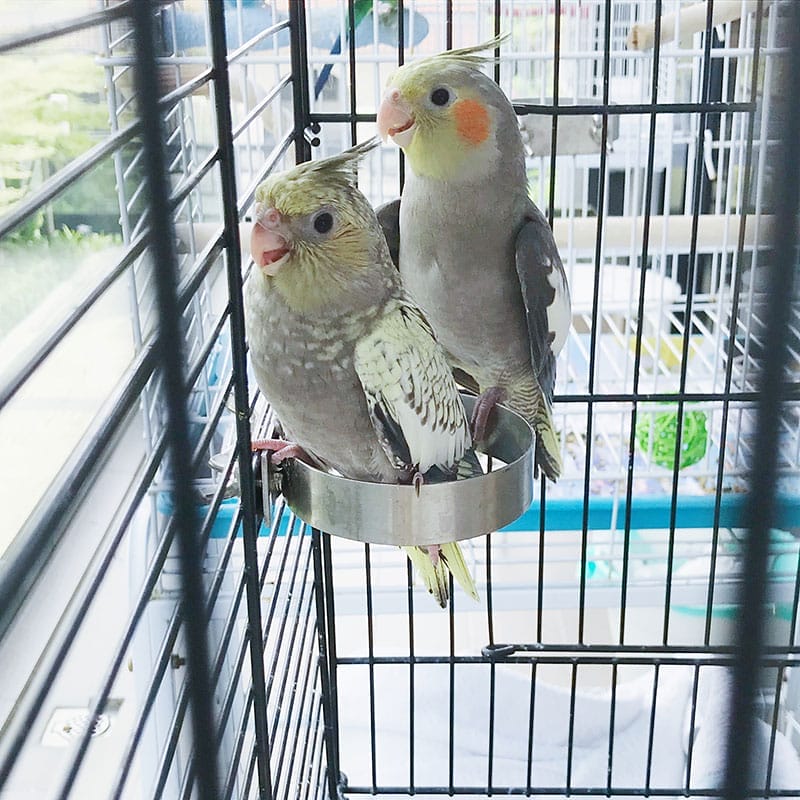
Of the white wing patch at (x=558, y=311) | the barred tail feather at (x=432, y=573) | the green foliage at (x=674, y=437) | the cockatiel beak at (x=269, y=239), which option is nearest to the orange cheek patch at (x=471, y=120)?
the white wing patch at (x=558, y=311)

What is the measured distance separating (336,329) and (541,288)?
0.25 m

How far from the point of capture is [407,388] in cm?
67

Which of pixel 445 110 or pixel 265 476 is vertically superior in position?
pixel 445 110

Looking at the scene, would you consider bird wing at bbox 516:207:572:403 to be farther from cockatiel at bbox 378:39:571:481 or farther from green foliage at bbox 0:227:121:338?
green foliage at bbox 0:227:121:338

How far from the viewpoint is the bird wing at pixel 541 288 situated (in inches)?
33.7

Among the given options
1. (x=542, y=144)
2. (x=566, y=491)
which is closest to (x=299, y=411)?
(x=542, y=144)

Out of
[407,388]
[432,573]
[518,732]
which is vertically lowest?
[518,732]

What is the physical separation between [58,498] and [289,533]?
0.58 m

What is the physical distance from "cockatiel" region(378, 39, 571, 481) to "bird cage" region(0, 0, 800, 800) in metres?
0.06

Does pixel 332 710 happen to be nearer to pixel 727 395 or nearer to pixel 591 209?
pixel 727 395

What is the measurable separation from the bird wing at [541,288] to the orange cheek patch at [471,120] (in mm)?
92

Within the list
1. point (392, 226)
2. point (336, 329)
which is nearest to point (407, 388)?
point (336, 329)

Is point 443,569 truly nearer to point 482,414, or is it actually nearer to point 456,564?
point 456,564

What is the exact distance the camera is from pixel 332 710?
3.56 feet
